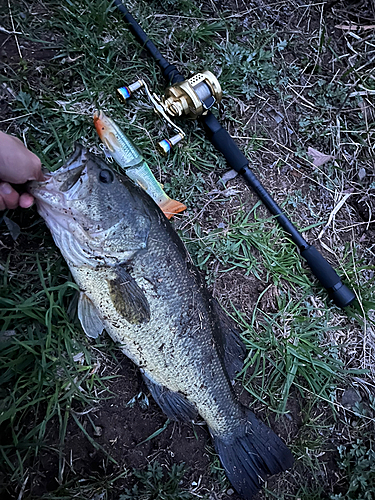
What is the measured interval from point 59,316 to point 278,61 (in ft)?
10.6

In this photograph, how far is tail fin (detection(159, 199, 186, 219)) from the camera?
9.08ft

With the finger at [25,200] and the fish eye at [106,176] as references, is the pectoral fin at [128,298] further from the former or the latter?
the finger at [25,200]

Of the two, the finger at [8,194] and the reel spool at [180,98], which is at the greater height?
the finger at [8,194]

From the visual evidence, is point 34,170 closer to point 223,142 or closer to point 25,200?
point 25,200

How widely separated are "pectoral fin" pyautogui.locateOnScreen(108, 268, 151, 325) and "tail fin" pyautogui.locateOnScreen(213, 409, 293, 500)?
119 cm

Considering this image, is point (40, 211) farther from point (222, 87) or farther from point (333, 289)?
point (333, 289)

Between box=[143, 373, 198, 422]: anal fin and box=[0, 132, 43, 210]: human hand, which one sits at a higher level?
box=[0, 132, 43, 210]: human hand

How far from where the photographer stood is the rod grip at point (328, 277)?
3.18 metres

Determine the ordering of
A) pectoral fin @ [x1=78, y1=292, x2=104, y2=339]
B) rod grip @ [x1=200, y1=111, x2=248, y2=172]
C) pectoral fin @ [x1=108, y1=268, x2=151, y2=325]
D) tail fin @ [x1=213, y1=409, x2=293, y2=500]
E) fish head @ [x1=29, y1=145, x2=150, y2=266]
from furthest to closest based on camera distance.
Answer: rod grip @ [x1=200, y1=111, x2=248, y2=172]
tail fin @ [x1=213, y1=409, x2=293, y2=500]
pectoral fin @ [x1=78, y1=292, x2=104, y2=339]
pectoral fin @ [x1=108, y1=268, x2=151, y2=325]
fish head @ [x1=29, y1=145, x2=150, y2=266]

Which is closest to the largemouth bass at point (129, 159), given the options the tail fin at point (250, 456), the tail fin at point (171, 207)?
the tail fin at point (171, 207)

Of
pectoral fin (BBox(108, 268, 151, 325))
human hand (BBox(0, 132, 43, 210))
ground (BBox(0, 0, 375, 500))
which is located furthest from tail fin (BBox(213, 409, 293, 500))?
human hand (BBox(0, 132, 43, 210))

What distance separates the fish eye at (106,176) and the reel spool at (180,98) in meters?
0.76

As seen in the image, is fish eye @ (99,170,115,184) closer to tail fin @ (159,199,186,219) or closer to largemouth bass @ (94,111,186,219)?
largemouth bass @ (94,111,186,219)

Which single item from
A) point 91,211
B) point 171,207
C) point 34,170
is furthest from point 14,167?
point 171,207
